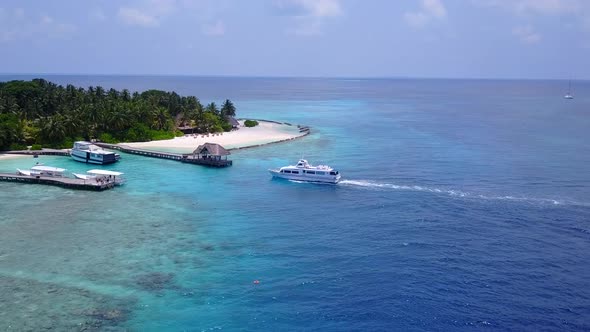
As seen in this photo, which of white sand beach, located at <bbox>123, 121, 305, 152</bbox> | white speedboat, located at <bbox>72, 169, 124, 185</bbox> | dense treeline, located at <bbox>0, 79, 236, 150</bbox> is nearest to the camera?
white speedboat, located at <bbox>72, 169, 124, 185</bbox>

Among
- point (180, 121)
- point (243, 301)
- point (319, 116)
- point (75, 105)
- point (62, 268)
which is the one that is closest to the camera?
point (243, 301)

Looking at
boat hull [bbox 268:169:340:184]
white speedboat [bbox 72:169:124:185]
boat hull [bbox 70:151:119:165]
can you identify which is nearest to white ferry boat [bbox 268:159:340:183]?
boat hull [bbox 268:169:340:184]

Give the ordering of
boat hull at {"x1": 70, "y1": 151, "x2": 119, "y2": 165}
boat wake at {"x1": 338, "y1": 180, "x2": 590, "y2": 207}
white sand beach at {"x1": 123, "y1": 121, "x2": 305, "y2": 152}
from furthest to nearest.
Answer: white sand beach at {"x1": 123, "y1": 121, "x2": 305, "y2": 152}
boat hull at {"x1": 70, "y1": 151, "x2": 119, "y2": 165}
boat wake at {"x1": 338, "y1": 180, "x2": 590, "y2": 207}

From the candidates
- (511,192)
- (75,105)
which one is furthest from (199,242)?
(75,105)

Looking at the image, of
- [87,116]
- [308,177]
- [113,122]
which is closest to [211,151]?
[308,177]

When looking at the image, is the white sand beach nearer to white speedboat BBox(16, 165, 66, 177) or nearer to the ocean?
the ocean

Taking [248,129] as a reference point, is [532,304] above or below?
below

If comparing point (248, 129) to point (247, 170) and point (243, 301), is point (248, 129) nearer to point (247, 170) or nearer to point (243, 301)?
point (247, 170)
